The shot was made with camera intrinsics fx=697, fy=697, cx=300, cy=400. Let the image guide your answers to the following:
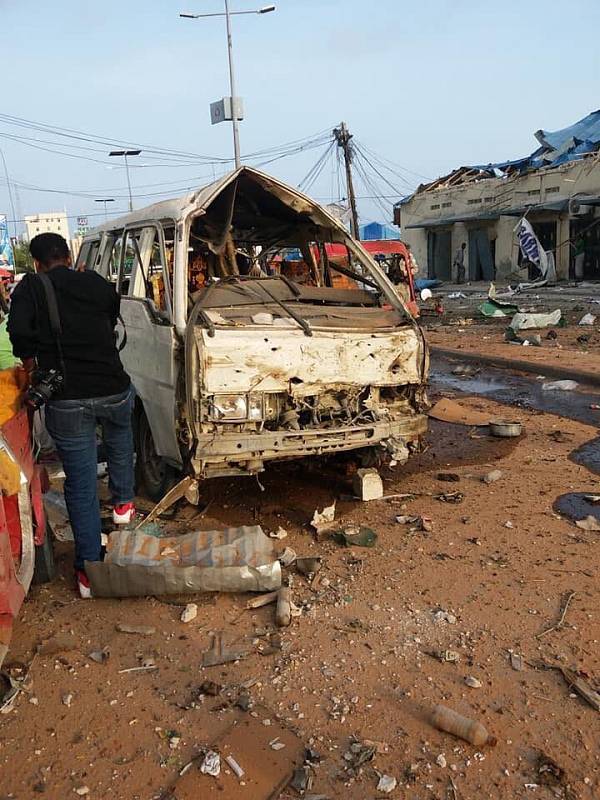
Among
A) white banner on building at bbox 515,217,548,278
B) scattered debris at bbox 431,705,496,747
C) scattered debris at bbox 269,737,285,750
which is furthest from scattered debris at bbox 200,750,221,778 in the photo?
white banner on building at bbox 515,217,548,278

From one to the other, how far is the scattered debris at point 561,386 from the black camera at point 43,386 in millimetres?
6965

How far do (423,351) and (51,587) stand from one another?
2.84 meters

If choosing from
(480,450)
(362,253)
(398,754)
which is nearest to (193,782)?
(398,754)

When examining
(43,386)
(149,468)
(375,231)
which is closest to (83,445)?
(43,386)

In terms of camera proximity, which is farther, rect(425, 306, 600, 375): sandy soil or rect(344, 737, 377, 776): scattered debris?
rect(425, 306, 600, 375): sandy soil

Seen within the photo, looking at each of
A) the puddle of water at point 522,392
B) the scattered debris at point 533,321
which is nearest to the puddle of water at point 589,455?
the puddle of water at point 522,392

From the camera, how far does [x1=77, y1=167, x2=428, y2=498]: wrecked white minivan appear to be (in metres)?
4.30

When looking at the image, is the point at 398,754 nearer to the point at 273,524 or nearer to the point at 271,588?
the point at 271,588

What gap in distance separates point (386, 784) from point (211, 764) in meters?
0.61

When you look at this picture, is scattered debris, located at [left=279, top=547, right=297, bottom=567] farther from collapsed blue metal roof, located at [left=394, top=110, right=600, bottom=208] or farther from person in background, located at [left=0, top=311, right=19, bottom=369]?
collapsed blue metal roof, located at [left=394, top=110, right=600, bottom=208]

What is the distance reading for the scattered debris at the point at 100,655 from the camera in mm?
3135

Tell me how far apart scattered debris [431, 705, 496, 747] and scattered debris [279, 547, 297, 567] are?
1.49m

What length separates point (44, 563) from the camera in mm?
3842

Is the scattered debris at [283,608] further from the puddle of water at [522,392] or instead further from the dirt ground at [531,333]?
the dirt ground at [531,333]
